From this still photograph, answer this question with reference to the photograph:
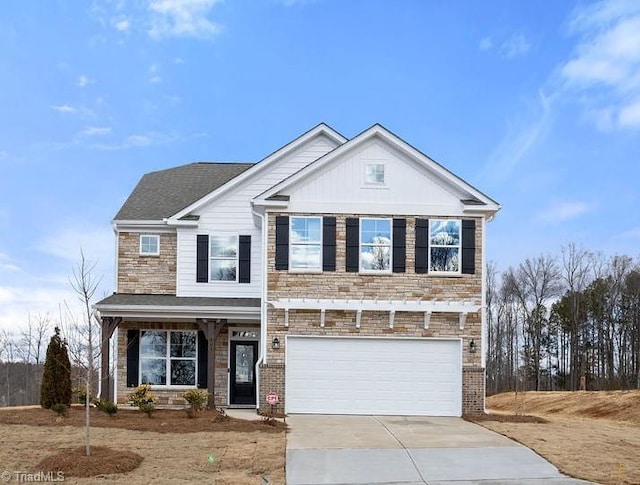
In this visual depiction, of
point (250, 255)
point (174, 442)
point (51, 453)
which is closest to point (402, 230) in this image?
point (250, 255)

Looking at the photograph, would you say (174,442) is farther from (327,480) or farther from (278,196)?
(278,196)

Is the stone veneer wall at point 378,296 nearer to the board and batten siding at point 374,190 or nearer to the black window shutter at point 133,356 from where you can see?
the board and batten siding at point 374,190

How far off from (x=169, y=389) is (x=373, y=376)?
6.32 m

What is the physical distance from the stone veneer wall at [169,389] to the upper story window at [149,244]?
7.41ft

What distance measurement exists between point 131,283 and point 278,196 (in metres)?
5.98

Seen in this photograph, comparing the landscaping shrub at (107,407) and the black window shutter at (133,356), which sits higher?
the black window shutter at (133,356)

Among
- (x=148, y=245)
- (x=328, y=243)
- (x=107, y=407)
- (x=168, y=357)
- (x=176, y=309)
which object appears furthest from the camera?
(x=148, y=245)

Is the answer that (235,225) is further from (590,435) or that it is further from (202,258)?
(590,435)

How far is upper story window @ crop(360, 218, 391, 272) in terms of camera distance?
19.6 meters

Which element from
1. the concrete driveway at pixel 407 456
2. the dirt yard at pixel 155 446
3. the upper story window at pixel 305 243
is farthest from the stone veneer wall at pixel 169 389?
the concrete driveway at pixel 407 456

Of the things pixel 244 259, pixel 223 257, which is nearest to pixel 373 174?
pixel 244 259

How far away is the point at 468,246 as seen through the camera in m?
19.7

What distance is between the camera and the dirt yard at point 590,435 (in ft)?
40.6

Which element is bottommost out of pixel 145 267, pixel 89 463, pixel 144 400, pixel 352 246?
pixel 89 463
